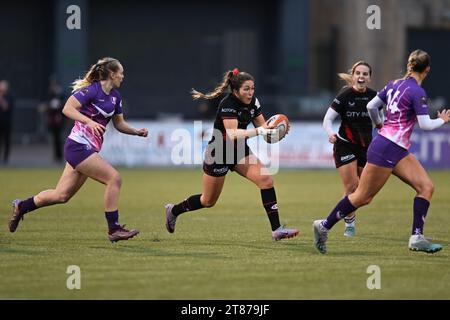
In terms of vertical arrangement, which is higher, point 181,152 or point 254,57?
point 254,57

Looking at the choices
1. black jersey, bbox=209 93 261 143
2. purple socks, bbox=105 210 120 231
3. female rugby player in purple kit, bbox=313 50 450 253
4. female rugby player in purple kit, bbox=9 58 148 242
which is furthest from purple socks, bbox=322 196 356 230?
purple socks, bbox=105 210 120 231

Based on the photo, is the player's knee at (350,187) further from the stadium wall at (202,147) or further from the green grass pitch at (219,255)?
the stadium wall at (202,147)

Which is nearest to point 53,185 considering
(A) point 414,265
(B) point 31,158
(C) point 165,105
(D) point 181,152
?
(D) point 181,152

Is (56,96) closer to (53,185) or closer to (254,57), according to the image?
(53,185)

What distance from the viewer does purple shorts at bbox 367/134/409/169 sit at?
1117 cm

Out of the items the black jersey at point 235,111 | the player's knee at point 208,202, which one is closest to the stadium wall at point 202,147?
the player's knee at point 208,202

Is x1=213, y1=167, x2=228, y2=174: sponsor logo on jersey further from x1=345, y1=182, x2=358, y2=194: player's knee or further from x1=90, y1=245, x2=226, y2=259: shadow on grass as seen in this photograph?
x1=345, y1=182, x2=358, y2=194: player's knee

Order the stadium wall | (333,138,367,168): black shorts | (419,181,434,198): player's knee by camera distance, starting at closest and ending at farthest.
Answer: (419,181,434,198): player's knee, (333,138,367,168): black shorts, the stadium wall

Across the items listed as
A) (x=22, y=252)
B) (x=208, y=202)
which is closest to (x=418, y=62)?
(x=208, y=202)

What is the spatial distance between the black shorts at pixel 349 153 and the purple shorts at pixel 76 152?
329 cm

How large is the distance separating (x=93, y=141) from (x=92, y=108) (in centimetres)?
39

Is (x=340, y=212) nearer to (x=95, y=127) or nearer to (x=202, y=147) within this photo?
(x=95, y=127)

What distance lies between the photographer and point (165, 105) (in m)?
38.3

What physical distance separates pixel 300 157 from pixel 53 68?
48.1 ft
